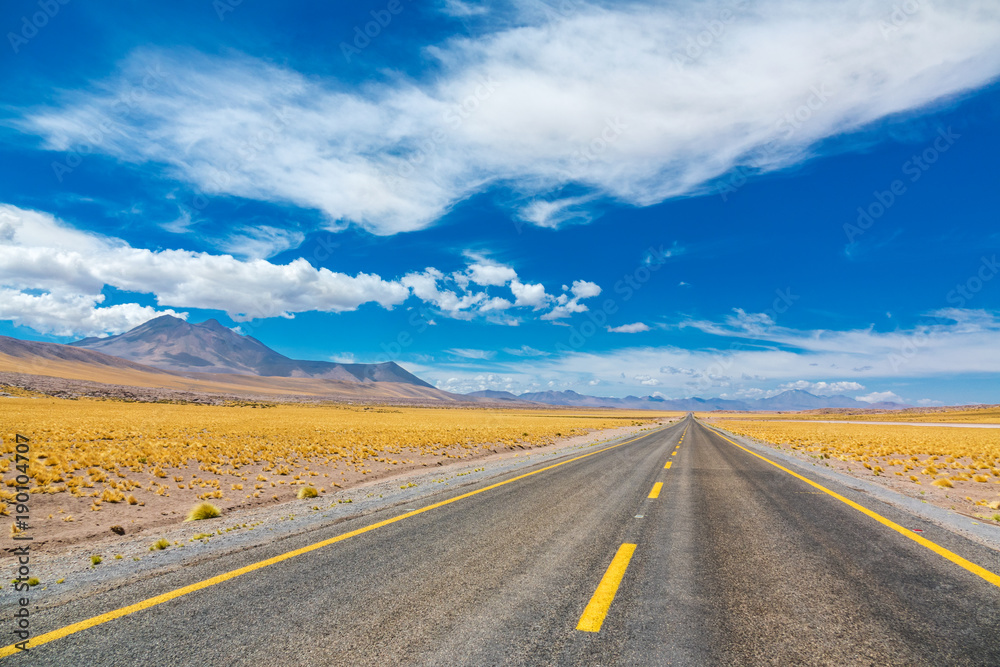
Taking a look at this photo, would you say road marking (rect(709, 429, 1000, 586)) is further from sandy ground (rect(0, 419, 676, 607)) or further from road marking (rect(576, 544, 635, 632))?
sandy ground (rect(0, 419, 676, 607))

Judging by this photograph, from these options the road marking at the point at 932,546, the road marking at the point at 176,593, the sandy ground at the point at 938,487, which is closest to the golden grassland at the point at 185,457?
the road marking at the point at 176,593

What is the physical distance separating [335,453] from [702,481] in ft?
51.3

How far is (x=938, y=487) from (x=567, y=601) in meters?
13.5

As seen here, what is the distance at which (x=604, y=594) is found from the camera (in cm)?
420

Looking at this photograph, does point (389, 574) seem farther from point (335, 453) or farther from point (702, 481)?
point (335, 453)

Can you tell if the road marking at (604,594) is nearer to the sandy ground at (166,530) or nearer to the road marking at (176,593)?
the road marking at (176,593)

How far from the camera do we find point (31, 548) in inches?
269

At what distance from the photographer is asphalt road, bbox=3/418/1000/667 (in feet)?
10.5

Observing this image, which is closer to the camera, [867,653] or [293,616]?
[867,653]

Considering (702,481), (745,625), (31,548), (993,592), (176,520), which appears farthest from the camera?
(702,481)

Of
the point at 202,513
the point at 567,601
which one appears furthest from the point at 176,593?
the point at 202,513

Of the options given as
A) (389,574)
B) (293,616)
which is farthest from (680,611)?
(293,616)

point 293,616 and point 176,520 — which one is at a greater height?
point 293,616

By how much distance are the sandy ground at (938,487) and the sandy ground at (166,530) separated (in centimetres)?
1041
